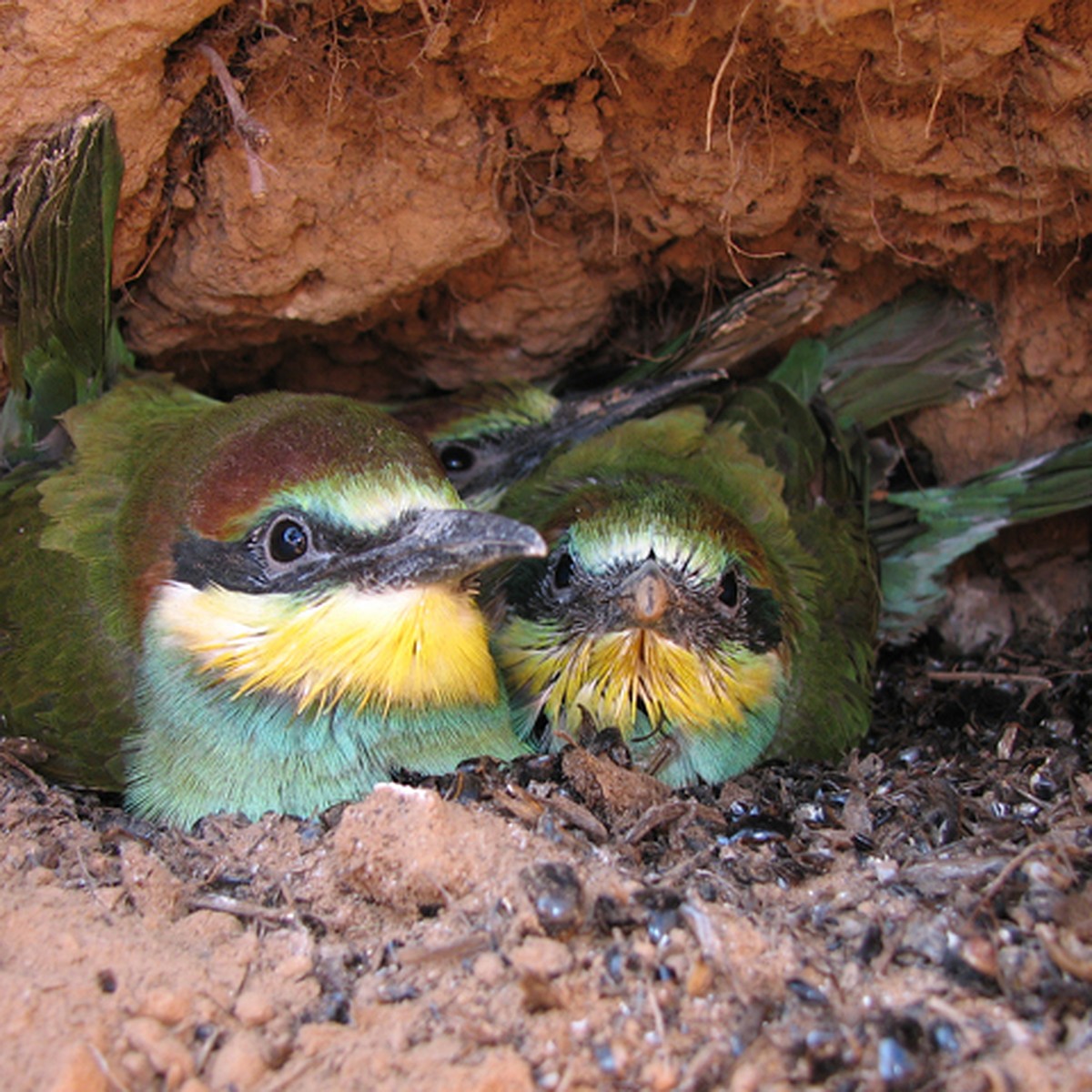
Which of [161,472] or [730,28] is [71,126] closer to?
[161,472]

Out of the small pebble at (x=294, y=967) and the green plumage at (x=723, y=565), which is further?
the green plumage at (x=723, y=565)

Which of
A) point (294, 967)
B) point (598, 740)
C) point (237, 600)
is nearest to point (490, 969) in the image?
point (294, 967)

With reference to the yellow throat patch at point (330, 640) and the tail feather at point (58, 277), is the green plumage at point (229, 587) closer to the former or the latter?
the yellow throat patch at point (330, 640)

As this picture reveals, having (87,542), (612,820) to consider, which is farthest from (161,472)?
(612,820)

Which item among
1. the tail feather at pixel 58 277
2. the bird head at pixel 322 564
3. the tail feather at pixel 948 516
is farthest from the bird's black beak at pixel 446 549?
the tail feather at pixel 948 516

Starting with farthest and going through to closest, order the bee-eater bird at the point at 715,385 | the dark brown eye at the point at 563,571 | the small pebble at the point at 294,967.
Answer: the bee-eater bird at the point at 715,385, the dark brown eye at the point at 563,571, the small pebble at the point at 294,967

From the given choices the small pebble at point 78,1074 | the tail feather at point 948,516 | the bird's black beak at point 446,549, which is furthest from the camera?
the tail feather at point 948,516
